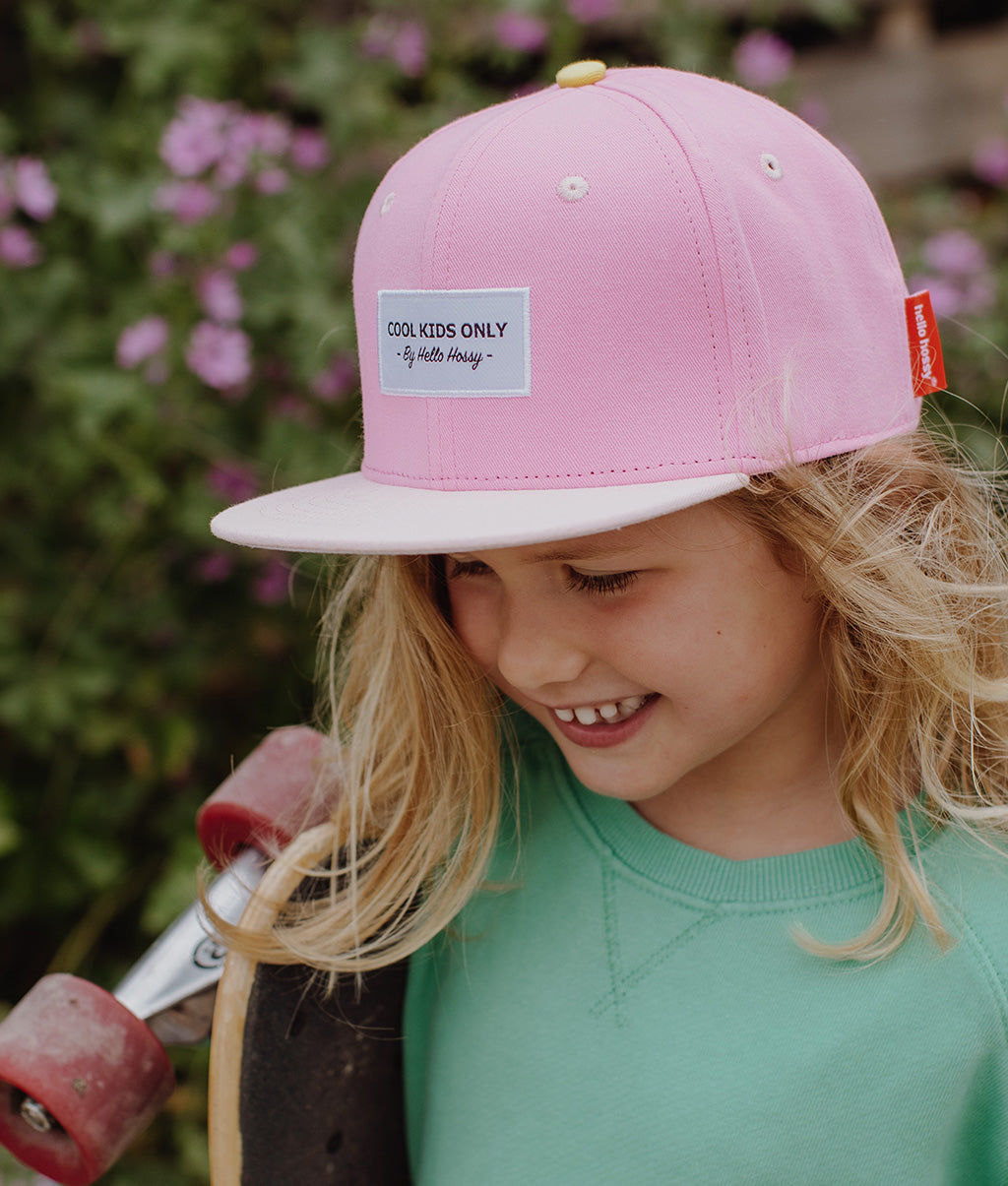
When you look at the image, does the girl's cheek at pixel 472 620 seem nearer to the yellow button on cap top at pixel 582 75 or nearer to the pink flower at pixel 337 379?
the yellow button on cap top at pixel 582 75

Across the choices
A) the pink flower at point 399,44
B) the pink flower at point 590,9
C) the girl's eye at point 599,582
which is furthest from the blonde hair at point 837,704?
the pink flower at point 590,9

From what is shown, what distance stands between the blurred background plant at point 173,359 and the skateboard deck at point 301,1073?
68 centimetres

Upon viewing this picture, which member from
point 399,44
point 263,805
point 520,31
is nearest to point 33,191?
point 399,44

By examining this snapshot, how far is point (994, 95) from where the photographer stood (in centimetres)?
274

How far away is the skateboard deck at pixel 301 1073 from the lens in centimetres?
111

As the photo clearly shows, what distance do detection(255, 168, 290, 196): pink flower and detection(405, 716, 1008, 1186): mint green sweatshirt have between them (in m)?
1.23

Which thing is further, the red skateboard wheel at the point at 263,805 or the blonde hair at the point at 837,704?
the red skateboard wheel at the point at 263,805

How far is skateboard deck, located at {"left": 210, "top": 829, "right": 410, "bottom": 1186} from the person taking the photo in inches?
43.6

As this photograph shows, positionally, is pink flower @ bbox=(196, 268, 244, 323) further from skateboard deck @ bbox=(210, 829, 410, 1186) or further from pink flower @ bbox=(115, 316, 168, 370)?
skateboard deck @ bbox=(210, 829, 410, 1186)

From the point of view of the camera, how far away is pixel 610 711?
1.06 meters

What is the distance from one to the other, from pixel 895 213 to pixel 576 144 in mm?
1698

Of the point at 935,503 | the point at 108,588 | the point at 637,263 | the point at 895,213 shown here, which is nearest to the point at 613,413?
the point at 637,263

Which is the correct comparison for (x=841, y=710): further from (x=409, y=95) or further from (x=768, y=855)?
(x=409, y=95)

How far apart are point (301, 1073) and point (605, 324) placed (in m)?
0.78
